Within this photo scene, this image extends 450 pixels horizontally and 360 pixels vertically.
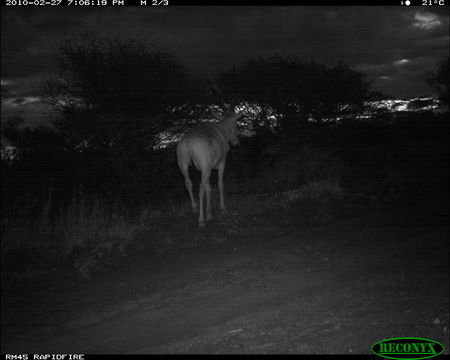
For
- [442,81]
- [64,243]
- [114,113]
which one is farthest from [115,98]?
[442,81]

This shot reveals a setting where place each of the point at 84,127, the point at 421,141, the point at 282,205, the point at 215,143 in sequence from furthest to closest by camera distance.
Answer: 1. the point at 421,141
2. the point at 84,127
3. the point at 282,205
4. the point at 215,143

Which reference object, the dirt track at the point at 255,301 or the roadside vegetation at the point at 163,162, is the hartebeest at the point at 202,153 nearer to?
the roadside vegetation at the point at 163,162

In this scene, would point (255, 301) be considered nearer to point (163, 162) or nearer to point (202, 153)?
point (202, 153)

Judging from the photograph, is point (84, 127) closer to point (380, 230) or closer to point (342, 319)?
point (380, 230)

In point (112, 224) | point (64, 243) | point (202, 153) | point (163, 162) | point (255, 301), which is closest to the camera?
point (255, 301)

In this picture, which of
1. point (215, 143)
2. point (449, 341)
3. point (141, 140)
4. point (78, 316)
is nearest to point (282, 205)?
point (215, 143)

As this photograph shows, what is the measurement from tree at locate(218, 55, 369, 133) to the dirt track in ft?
41.1

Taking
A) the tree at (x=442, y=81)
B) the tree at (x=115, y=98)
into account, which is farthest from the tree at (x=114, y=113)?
the tree at (x=442, y=81)

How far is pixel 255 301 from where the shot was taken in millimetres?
5453

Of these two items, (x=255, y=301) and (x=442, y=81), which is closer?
(x=255, y=301)

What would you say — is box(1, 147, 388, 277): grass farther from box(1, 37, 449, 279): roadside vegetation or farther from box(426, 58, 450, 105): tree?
box(426, 58, 450, 105): tree

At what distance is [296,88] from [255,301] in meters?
16.5

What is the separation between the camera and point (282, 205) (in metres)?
12.1

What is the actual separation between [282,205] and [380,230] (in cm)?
352
